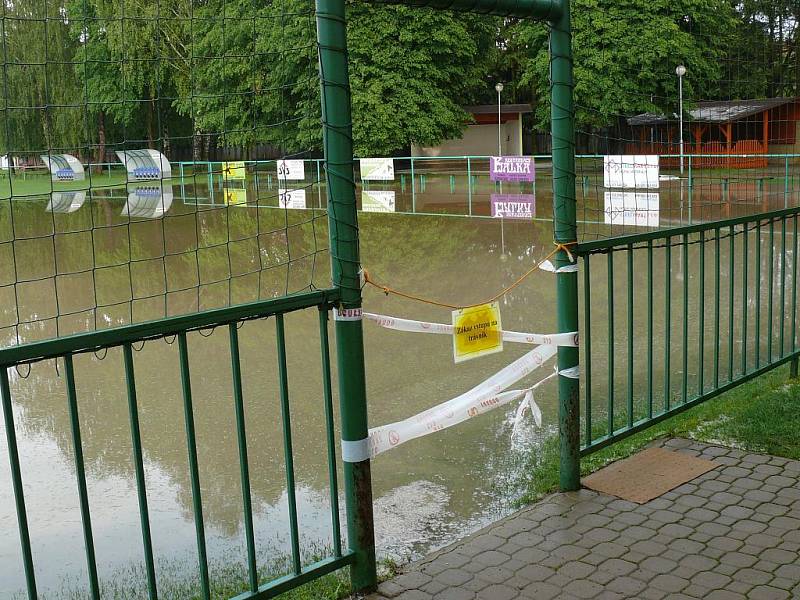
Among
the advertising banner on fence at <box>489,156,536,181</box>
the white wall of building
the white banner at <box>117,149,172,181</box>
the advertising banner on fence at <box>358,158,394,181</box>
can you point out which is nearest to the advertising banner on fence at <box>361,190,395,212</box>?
the advertising banner on fence at <box>358,158,394,181</box>

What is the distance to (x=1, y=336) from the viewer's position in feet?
33.6

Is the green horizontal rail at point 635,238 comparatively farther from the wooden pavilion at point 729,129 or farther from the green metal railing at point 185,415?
the wooden pavilion at point 729,129

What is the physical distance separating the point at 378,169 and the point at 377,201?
2.69m

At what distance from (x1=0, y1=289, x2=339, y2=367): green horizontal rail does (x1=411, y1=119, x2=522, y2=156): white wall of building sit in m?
51.5

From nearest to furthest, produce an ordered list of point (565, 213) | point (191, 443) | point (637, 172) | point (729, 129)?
1. point (191, 443)
2. point (565, 213)
3. point (637, 172)
4. point (729, 129)

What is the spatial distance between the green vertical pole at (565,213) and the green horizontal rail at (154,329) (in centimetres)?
152

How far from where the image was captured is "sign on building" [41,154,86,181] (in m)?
4.50

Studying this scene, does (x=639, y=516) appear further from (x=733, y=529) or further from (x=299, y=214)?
(x=299, y=214)

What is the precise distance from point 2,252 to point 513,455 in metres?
14.6

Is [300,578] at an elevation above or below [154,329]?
below

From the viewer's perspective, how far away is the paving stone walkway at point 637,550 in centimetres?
377

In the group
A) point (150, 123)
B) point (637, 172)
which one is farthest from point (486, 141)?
point (150, 123)

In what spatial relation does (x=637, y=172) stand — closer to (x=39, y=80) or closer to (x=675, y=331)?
(x=675, y=331)

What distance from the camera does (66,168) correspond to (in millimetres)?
5023
